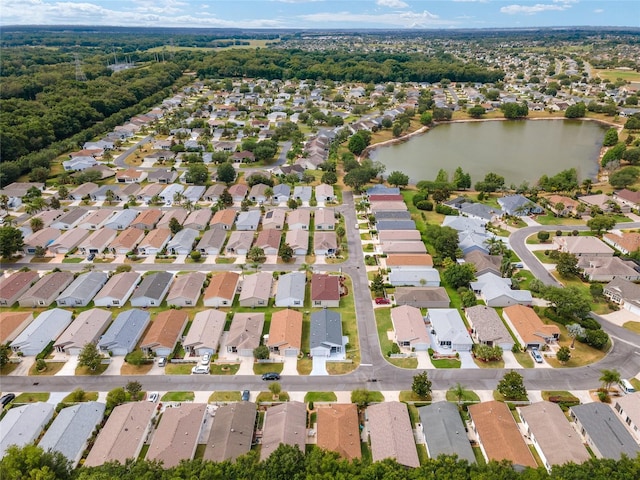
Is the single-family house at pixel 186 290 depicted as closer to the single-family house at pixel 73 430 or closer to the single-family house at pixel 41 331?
the single-family house at pixel 41 331

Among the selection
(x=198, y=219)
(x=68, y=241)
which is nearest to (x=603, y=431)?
(x=198, y=219)

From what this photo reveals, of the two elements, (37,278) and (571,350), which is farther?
(37,278)

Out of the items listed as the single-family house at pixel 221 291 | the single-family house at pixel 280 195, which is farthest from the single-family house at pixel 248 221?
the single-family house at pixel 221 291

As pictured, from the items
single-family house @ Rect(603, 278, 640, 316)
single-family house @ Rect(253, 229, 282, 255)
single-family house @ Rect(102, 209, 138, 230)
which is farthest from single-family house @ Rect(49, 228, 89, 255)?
single-family house @ Rect(603, 278, 640, 316)

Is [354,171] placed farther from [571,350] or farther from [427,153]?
[571,350]

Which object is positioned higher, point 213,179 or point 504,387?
point 504,387

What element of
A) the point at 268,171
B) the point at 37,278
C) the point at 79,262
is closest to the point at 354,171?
the point at 268,171
